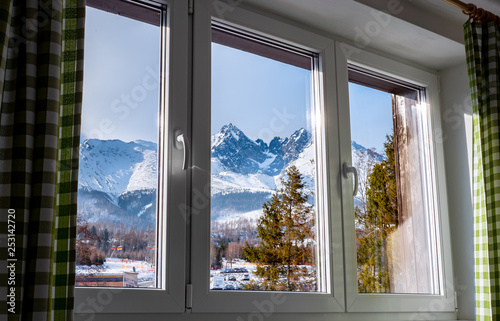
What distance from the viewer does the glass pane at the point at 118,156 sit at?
1650 millimetres

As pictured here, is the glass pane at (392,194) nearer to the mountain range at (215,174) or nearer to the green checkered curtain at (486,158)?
the mountain range at (215,174)

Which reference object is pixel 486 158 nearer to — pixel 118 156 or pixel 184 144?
pixel 184 144

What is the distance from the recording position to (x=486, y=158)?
222cm

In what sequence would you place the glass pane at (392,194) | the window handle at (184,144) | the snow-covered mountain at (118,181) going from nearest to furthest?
the snow-covered mountain at (118,181) < the window handle at (184,144) < the glass pane at (392,194)

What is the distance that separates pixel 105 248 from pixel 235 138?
25.1 inches

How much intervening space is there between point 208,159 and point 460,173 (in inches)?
54.4

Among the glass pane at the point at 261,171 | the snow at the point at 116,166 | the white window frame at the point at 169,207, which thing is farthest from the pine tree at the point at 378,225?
the snow at the point at 116,166

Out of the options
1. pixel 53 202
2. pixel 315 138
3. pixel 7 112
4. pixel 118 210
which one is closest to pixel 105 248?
pixel 118 210

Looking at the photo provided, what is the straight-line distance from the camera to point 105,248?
65.1 inches

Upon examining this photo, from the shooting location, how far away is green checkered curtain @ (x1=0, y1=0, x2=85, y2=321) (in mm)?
1186

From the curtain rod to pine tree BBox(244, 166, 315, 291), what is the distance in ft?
3.18

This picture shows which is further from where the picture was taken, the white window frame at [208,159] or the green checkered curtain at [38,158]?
the white window frame at [208,159]

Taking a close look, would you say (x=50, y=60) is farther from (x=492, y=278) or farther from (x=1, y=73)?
(x=492, y=278)

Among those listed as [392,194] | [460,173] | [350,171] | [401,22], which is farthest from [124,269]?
[460,173]
